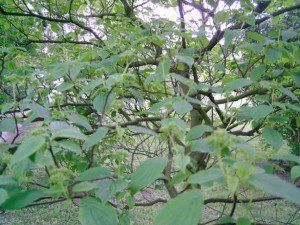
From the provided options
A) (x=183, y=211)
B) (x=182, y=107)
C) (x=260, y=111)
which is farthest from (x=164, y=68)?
(x=183, y=211)

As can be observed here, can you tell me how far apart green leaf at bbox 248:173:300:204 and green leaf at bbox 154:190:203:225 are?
4.2 inches

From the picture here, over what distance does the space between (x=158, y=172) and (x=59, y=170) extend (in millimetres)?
230

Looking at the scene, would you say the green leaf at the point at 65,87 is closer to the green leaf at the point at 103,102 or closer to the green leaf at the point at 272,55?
the green leaf at the point at 103,102

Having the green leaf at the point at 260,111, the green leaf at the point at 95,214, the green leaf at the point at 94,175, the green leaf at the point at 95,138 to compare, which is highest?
the green leaf at the point at 95,138

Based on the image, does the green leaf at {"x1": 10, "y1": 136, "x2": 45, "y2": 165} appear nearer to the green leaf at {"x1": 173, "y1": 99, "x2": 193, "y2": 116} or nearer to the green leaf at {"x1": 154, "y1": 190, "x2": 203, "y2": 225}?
the green leaf at {"x1": 154, "y1": 190, "x2": 203, "y2": 225}

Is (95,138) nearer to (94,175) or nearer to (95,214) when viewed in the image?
(94,175)

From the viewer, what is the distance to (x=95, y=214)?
0.77m

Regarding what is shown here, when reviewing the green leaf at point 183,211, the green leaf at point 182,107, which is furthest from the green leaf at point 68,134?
the green leaf at point 182,107

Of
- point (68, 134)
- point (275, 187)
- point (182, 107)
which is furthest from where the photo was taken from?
point (182, 107)

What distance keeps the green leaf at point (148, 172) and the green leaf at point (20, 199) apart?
0.23 meters

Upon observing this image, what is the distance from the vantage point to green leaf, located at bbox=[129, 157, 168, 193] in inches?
30.8

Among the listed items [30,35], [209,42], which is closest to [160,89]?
[209,42]

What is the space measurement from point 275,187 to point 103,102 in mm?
669

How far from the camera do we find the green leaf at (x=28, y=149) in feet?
2.21
